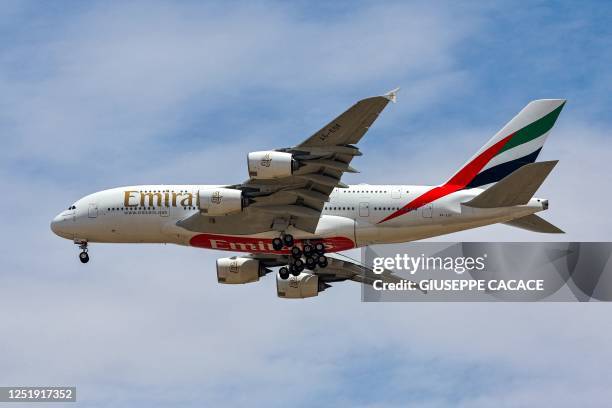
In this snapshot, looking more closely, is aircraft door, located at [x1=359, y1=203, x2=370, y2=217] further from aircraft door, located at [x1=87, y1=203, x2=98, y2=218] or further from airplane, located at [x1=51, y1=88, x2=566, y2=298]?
aircraft door, located at [x1=87, y1=203, x2=98, y2=218]

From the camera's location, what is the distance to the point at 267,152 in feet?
181

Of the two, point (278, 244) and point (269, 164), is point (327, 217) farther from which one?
point (269, 164)

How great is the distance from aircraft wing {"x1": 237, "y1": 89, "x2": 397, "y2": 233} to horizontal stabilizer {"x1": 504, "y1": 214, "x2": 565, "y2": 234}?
26.8ft

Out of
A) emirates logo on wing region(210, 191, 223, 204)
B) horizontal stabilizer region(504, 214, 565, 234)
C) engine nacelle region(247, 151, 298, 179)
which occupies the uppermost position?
engine nacelle region(247, 151, 298, 179)

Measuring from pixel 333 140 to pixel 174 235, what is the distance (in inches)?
412

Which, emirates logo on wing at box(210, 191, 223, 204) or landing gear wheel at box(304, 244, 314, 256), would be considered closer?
emirates logo on wing at box(210, 191, 223, 204)

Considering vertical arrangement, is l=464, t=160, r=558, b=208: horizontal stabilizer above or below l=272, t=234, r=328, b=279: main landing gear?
above

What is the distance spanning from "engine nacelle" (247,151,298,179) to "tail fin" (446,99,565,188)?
955 cm

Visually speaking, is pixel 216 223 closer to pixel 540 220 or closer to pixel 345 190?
pixel 345 190

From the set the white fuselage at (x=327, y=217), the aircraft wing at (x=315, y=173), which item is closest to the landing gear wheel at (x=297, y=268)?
the white fuselage at (x=327, y=217)

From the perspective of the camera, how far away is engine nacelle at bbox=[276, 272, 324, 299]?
67.9 meters

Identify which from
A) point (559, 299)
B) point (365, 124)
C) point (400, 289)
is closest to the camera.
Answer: point (365, 124)

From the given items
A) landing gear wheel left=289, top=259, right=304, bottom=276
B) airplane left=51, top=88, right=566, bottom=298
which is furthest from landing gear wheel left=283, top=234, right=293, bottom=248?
landing gear wheel left=289, top=259, right=304, bottom=276

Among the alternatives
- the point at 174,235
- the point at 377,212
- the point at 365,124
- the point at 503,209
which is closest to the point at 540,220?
the point at 503,209
